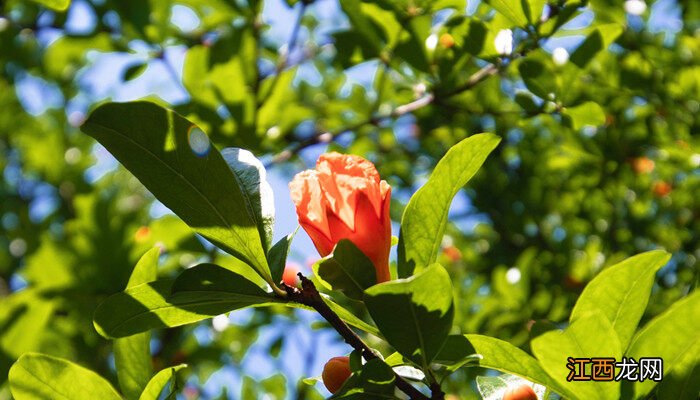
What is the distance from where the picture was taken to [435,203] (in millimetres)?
726

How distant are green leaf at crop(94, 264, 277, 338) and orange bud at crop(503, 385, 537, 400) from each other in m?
0.29

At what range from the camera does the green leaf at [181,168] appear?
0.66m

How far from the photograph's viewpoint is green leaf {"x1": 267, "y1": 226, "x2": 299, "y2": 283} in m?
0.71

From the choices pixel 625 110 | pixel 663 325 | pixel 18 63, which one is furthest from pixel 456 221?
pixel 663 325

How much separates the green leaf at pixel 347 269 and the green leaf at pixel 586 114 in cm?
62

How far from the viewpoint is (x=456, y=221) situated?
9.23 ft

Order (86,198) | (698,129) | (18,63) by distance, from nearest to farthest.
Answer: (698,129), (86,198), (18,63)

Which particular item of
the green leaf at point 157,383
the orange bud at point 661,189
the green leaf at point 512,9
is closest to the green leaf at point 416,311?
the green leaf at point 157,383

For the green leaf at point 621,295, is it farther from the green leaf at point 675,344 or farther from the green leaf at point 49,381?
the green leaf at point 49,381

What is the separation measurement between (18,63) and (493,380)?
192 centimetres

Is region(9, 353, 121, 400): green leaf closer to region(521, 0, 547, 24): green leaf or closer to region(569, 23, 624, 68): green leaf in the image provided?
region(521, 0, 547, 24): green leaf

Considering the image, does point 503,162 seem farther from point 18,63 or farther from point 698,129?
point 18,63

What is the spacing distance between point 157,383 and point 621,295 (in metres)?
0.49

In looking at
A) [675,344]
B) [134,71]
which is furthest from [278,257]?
[134,71]
